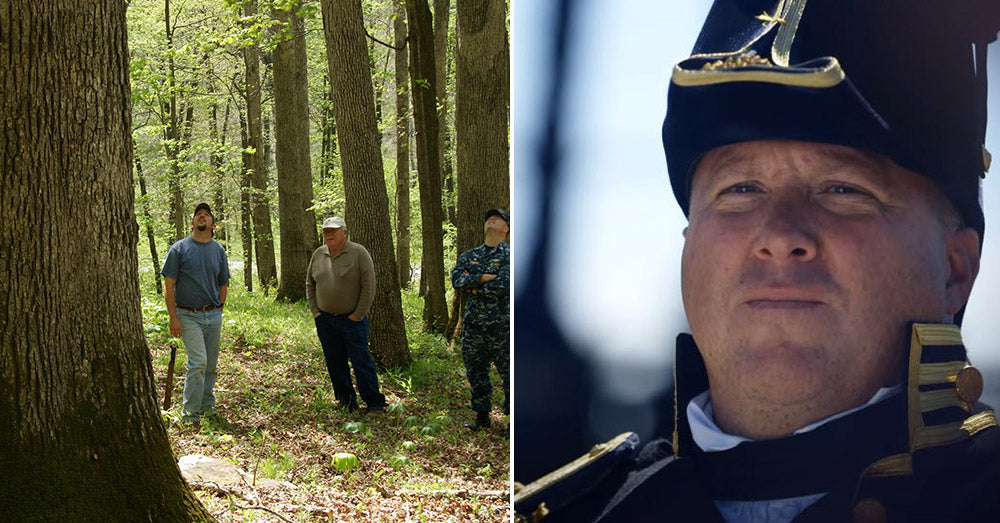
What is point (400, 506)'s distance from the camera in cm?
663

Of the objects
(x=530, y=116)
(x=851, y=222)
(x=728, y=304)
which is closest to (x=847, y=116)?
(x=851, y=222)

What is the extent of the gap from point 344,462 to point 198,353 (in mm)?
2130

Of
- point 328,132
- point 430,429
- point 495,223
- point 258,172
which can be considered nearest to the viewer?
point 495,223

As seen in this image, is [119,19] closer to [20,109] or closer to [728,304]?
[20,109]

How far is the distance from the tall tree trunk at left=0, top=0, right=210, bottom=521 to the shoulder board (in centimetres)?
253

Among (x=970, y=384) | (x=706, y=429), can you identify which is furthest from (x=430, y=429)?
(x=970, y=384)

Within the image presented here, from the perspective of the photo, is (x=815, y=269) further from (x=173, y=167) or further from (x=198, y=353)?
(x=173, y=167)

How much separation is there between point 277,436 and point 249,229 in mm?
18513

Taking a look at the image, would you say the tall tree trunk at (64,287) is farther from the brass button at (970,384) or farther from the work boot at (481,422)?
the work boot at (481,422)

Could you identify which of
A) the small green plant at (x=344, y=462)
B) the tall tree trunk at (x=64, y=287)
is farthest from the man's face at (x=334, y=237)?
the tall tree trunk at (x=64, y=287)

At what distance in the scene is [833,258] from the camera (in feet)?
8.68

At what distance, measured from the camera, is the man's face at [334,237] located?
936 centimetres

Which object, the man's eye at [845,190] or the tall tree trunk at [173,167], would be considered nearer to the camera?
the man's eye at [845,190]

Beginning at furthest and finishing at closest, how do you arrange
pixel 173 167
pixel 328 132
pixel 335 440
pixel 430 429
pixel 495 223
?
pixel 328 132
pixel 173 167
pixel 430 429
pixel 335 440
pixel 495 223
